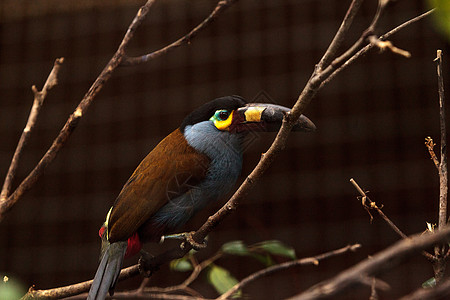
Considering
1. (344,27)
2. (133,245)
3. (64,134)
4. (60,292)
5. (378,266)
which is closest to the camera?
(378,266)

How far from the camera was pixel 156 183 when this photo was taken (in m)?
1.15

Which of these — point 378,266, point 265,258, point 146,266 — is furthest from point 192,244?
point 378,266

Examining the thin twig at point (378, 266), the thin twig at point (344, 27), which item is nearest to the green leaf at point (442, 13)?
the thin twig at point (378, 266)

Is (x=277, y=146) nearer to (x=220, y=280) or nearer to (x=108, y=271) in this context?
(x=108, y=271)

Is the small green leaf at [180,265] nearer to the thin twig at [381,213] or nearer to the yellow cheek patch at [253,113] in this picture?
the yellow cheek patch at [253,113]

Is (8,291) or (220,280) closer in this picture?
(8,291)

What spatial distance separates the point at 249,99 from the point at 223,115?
1.65 metres

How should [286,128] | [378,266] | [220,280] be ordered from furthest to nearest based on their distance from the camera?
[220,280]
[286,128]
[378,266]

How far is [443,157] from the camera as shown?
76cm

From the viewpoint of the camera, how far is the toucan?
111cm

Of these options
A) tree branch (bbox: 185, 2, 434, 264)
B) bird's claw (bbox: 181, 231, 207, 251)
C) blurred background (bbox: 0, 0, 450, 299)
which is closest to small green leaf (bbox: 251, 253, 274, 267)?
bird's claw (bbox: 181, 231, 207, 251)

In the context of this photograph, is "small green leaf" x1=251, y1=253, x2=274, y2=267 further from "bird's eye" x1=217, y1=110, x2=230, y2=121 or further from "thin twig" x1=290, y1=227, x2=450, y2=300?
"thin twig" x1=290, y1=227, x2=450, y2=300

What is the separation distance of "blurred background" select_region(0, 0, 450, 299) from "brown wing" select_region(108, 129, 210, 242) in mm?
1622

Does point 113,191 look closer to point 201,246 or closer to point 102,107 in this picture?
point 102,107
